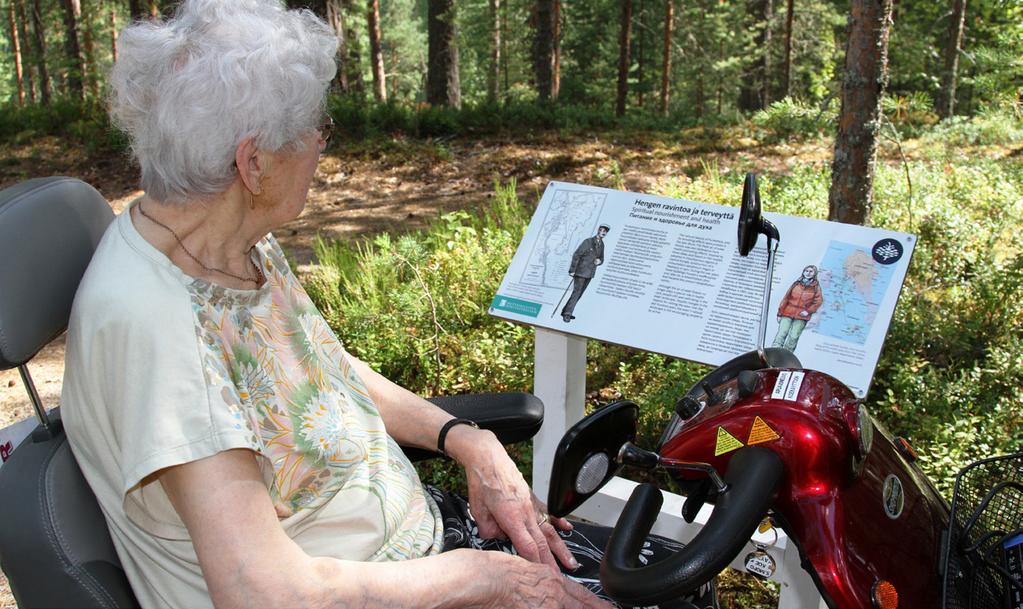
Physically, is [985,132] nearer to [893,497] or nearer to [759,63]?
[893,497]

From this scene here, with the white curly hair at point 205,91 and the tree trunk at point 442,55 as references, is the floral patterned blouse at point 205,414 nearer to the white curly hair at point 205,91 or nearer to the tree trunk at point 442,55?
the white curly hair at point 205,91

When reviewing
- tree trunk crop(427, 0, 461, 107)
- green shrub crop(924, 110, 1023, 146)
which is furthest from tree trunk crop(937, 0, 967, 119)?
tree trunk crop(427, 0, 461, 107)

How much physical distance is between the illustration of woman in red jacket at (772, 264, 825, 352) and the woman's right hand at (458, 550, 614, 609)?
2.57ft

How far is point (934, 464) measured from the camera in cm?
269

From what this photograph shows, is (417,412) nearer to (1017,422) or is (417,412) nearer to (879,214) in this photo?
(1017,422)

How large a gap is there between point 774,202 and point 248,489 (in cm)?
460

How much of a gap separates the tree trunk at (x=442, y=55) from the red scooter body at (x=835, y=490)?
11.3 m

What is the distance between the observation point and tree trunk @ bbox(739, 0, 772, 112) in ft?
59.6

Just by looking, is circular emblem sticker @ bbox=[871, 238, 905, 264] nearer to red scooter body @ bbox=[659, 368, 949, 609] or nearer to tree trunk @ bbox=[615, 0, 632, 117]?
red scooter body @ bbox=[659, 368, 949, 609]

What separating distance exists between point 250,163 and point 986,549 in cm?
140

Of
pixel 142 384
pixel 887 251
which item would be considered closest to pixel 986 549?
pixel 887 251

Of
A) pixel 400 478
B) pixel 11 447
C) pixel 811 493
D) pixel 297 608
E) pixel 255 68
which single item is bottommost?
pixel 400 478

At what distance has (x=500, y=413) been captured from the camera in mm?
1975

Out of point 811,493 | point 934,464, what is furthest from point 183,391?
point 934,464
